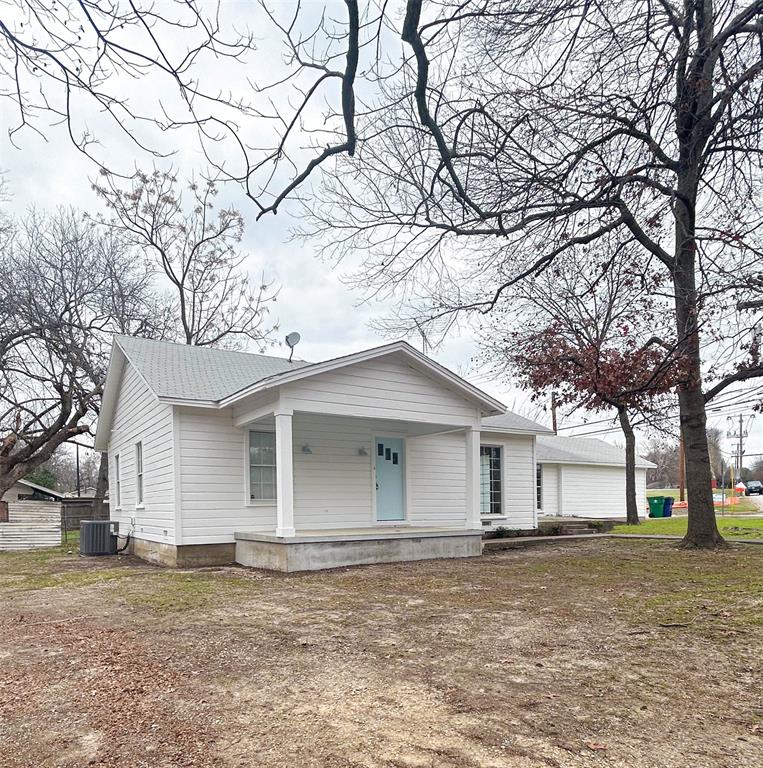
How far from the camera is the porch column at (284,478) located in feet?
32.5

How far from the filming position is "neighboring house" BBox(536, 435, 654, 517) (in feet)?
72.5

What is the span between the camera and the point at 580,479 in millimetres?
23406

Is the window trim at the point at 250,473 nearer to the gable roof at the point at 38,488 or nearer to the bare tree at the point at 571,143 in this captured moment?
the bare tree at the point at 571,143

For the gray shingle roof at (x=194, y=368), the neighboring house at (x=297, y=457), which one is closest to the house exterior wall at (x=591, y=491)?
the neighboring house at (x=297, y=457)

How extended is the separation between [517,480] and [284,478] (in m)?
8.04

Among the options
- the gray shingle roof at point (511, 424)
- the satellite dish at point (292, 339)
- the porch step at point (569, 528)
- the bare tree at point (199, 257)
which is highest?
the bare tree at point (199, 257)

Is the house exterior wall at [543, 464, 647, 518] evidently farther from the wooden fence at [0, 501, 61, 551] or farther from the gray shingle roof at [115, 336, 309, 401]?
the wooden fence at [0, 501, 61, 551]

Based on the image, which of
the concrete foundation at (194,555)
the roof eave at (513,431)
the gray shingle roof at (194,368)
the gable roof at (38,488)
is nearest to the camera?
the concrete foundation at (194,555)

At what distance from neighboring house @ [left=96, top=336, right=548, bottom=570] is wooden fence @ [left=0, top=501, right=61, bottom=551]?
17.8ft

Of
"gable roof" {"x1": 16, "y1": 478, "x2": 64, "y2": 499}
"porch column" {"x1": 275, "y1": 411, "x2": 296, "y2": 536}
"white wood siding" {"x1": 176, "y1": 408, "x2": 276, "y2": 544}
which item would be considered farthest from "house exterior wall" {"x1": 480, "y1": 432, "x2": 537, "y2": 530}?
"gable roof" {"x1": 16, "y1": 478, "x2": 64, "y2": 499}

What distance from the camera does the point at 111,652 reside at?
5117mm

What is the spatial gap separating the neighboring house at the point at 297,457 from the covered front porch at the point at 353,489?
0.08 feet

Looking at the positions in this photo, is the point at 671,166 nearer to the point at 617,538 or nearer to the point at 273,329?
the point at 617,538

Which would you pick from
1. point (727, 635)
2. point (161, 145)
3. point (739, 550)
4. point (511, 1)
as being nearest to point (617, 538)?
point (739, 550)
